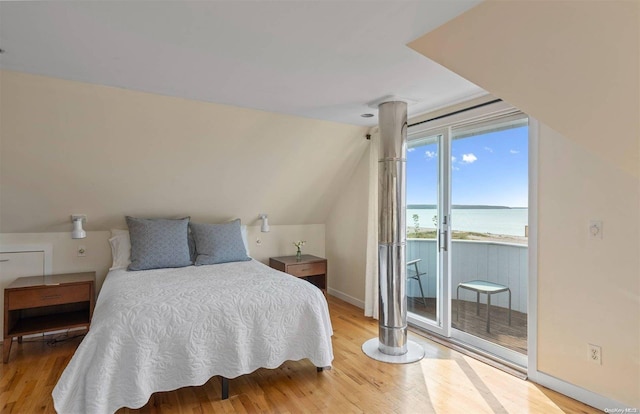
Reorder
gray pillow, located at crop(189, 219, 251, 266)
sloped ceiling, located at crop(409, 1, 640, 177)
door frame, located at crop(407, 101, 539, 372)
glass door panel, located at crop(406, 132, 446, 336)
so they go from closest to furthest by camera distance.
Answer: sloped ceiling, located at crop(409, 1, 640, 177), door frame, located at crop(407, 101, 539, 372), glass door panel, located at crop(406, 132, 446, 336), gray pillow, located at crop(189, 219, 251, 266)

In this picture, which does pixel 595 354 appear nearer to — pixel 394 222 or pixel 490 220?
pixel 490 220

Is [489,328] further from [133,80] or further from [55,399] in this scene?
[133,80]

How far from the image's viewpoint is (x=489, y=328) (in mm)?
2963

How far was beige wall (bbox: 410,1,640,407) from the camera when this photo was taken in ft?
4.43

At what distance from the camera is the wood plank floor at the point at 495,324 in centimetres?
273

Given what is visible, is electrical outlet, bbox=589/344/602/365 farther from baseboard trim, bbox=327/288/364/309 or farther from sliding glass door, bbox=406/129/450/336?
baseboard trim, bbox=327/288/364/309

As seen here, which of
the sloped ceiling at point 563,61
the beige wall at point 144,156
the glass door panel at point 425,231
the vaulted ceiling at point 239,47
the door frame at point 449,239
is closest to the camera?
the sloped ceiling at point 563,61

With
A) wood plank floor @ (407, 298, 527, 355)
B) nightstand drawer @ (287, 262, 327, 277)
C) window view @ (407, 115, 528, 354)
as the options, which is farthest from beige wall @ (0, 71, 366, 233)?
wood plank floor @ (407, 298, 527, 355)

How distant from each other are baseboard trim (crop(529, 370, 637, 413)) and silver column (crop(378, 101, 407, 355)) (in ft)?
3.24

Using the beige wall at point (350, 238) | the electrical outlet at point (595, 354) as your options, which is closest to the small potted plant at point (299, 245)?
the beige wall at point (350, 238)

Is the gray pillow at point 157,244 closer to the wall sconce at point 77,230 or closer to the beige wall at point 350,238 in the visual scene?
the wall sconce at point 77,230

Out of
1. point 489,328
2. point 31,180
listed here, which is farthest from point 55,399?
point 489,328

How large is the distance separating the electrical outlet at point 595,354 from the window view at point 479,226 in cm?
56

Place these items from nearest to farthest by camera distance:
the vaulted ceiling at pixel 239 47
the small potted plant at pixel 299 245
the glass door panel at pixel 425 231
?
the vaulted ceiling at pixel 239 47 → the glass door panel at pixel 425 231 → the small potted plant at pixel 299 245
